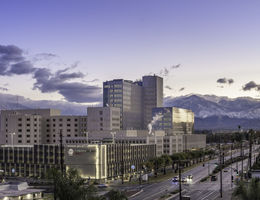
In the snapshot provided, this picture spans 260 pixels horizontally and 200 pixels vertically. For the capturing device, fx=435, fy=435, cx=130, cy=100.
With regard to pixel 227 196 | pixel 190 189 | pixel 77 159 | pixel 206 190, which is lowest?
pixel 190 189

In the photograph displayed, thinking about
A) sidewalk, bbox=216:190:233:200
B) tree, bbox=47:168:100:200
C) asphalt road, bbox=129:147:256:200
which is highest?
tree, bbox=47:168:100:200

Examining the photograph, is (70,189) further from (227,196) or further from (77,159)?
(77,159)

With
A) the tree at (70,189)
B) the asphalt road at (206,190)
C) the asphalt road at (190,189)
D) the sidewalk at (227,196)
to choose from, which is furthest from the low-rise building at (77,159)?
the tree at (70,189)

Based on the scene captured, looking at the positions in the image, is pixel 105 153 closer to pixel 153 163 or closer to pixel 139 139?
pixel 153 163

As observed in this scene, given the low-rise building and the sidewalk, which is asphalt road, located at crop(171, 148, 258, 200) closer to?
the sidewalk

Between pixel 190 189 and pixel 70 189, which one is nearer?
pixel 70 189

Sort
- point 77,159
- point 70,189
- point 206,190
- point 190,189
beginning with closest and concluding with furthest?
point 70,189, point 206,190, point 190,189, point 77,159

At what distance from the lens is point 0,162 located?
16312cm

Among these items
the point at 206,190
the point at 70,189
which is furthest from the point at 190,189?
the point at 70,189

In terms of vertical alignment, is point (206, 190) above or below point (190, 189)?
above

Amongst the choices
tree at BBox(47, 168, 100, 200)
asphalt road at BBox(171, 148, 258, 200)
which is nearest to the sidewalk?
asphalt road at BBox(171, 148, 258, 200)

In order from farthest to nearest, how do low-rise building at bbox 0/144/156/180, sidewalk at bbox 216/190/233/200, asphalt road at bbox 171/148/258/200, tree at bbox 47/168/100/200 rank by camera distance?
1. low-rise building at bbox 0/144/156/180
2. asphalt road at bbox 171/148/258/200
3. sidewalk at bbox 216/190/233/200
4. tree at bbox 47/168/100/200

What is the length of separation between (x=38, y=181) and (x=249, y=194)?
329 ft

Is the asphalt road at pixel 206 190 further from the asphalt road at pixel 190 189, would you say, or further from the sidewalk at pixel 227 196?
the sidewalk at pixel 227 196
